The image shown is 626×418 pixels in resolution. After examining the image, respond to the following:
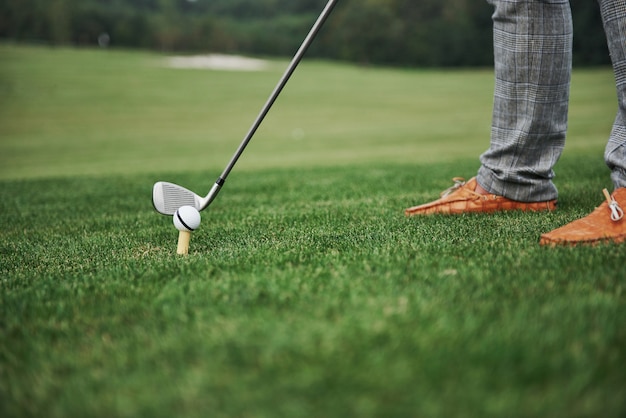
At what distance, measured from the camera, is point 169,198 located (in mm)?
2703

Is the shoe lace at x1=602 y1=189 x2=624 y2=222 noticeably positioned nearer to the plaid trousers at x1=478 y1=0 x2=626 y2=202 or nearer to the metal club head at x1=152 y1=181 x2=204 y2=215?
the plaid trousers at x1=478 y1=0 x2=626 y2=202

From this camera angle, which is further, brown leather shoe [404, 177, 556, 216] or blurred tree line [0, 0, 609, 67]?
blurred tree line [0, 0, 609, 67]

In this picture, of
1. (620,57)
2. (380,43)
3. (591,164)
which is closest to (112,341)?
(620,57)

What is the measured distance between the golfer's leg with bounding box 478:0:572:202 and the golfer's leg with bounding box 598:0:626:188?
0.29 metres

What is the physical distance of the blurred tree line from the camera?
5100cm

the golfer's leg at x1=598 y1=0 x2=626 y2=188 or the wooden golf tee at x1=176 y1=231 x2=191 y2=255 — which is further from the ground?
the golfer's leg at x1=598 y1=0 x2=626 y2=188

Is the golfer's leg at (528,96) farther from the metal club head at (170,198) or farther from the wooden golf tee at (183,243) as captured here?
the wooden golf tee at (183,243)

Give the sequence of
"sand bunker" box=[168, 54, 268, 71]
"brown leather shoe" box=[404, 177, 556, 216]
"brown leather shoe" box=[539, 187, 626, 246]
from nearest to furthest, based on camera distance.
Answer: "brown leather shoe" box=[539, 187, 626, 246], "brown leather shoe" box=[404, 177, 556, 216], "sand bunker" box=[168, 54, 268, 71]

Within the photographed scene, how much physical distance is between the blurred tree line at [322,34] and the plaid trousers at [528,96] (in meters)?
48.9

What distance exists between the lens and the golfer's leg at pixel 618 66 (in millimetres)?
2428

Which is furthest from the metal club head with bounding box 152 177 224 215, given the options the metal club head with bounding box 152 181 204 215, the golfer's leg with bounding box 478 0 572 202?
the golfer's leg with bounding box 478 0 572 202

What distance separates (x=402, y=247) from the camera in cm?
228

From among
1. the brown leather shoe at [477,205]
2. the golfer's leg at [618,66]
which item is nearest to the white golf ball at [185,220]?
the brown leather shoe at [477,205]

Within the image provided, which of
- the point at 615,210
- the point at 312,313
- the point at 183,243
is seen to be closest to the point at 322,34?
the point at 183,243
